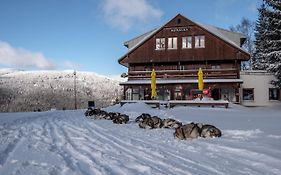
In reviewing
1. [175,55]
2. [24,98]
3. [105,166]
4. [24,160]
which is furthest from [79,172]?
[24,98]

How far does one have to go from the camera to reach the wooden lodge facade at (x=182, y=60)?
108 ft

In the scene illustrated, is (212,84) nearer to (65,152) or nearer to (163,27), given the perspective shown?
(163,27)

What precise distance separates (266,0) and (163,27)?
1140 centimetres

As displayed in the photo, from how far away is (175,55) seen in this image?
118ft

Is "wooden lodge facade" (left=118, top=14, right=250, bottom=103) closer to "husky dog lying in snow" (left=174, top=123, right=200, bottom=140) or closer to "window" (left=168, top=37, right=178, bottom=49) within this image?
"window" (left=168, top=37, right=178, bottom=49)

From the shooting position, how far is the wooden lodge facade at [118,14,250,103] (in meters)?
33.1

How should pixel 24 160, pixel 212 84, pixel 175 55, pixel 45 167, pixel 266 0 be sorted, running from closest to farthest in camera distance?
pixel 45 167
pixel 24 160
pixel 266 0
pixel 212 84
pixel 175 55

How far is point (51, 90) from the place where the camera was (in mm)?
105812

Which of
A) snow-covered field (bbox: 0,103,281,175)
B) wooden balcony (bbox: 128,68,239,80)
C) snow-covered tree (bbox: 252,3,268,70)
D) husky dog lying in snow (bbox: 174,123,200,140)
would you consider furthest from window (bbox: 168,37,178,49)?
husky dog lying in snow (bbox: 174,123,200,140)

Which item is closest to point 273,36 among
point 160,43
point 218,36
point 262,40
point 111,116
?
point 262,40

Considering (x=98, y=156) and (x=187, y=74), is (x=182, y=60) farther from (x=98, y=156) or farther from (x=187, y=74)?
(x=98, y=156)

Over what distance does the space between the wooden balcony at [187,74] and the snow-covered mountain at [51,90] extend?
1711 inches

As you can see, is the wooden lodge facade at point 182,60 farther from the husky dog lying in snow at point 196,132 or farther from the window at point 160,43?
the husky dog lying in snow at point 196,132

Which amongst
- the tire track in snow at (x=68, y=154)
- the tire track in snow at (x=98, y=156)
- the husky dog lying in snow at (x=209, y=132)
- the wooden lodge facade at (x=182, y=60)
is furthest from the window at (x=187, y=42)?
the tire track in snow at (x=98, y=156)
